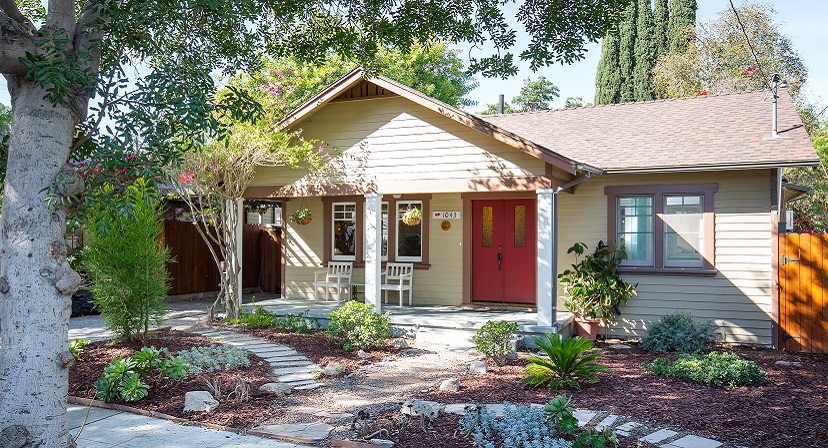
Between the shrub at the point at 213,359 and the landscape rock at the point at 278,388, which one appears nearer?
the landscape rock at the point at 278,388

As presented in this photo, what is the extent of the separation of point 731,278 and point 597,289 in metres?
2.13

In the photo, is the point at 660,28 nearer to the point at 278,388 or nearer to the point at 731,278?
the point at 731,278

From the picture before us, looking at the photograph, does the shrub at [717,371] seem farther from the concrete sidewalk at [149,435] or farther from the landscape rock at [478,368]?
the concrete sidewalk at [149,435]

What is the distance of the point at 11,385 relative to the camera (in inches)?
159

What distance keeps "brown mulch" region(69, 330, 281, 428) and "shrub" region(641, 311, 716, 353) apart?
5824 millimetres

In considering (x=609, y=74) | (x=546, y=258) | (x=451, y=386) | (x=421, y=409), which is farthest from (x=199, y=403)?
(x=609, y=74)

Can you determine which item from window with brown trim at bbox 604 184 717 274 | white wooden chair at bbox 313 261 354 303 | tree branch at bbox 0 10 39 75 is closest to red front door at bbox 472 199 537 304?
window with brown trim at bbox 604 184 717 274

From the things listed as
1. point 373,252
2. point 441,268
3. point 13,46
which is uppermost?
point 13,46

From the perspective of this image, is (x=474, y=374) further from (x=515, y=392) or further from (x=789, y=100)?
(x=789, y=100)

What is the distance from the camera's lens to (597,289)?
10531 mm

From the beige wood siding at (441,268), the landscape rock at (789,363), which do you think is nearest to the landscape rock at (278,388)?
the beige wood siding at (441,268)

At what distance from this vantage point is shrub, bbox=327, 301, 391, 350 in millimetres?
8961

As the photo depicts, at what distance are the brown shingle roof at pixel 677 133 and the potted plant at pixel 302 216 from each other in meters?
4.89

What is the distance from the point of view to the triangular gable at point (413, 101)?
922 cm
